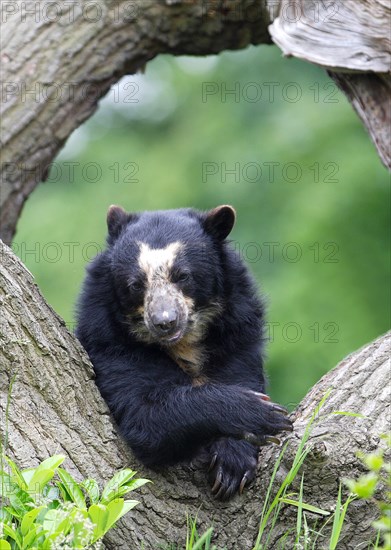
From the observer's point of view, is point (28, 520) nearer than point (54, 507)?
Yes

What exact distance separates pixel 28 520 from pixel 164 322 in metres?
1.57

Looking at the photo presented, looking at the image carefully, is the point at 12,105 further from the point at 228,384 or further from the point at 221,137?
the point at 221,137

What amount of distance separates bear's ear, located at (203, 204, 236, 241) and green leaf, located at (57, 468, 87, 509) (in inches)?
78.4

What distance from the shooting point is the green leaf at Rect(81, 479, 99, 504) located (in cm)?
393

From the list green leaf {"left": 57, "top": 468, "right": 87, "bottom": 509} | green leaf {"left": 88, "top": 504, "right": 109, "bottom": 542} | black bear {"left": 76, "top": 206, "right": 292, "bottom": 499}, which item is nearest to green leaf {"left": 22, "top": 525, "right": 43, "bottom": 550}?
green leaf {"left": 88, "top": 504, "right": 109, "bottom": 542}

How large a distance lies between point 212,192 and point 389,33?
7634 mm

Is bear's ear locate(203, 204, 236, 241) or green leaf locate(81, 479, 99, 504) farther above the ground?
bear's ear locate(203, 204, 236, 241)

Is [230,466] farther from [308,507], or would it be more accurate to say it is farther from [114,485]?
[114,485]

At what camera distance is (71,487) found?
392 cm

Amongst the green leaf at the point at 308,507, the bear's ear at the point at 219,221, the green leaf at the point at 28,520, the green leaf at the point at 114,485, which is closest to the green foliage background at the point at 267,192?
the bear's ear at the point at 219,221

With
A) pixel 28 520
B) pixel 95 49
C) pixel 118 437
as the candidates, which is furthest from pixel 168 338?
pixel 95 49

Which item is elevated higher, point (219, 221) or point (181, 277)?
point (219, 221)

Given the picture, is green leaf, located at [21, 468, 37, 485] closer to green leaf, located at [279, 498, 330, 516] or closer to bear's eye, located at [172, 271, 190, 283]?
green leaf, located at [279, 498, 330, 516]

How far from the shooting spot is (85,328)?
5.14m
